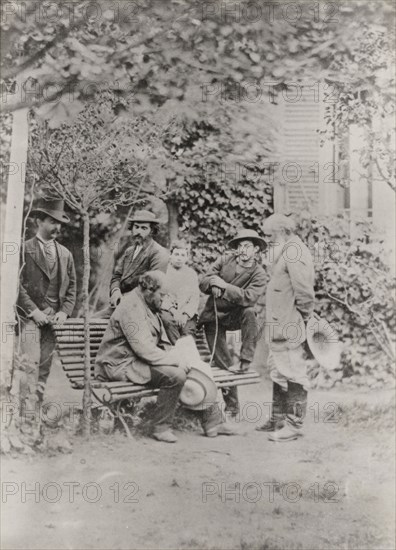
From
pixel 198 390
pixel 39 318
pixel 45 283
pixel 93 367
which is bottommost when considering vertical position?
pixel 198 390

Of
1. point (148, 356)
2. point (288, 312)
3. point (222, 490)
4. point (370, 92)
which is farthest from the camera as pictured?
point (370, 92)

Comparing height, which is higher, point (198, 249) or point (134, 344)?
point (198, 249)

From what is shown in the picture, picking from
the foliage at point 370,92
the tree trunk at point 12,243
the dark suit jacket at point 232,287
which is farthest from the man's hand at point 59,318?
the foliage at point 370,92

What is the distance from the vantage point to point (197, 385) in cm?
441

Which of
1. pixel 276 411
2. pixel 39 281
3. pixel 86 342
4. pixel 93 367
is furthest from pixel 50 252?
pixel 276 411

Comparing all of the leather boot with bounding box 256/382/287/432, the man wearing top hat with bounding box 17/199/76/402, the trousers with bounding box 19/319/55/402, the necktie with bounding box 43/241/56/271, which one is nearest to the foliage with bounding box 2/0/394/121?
the man wearing top hat with bounding box 17/199/76/402

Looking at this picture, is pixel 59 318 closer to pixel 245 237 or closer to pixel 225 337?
pixel 225 337

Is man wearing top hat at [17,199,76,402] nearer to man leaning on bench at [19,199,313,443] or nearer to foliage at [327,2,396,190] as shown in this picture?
man leaning on bench at [19,199,313,443]

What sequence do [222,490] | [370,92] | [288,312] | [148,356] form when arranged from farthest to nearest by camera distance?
[370,92] < [288,312] < [148,356] < [222,490]

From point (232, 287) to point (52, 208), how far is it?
4.54 feet

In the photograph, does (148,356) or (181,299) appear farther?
(181,299)

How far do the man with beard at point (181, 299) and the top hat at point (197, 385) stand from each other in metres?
0.12

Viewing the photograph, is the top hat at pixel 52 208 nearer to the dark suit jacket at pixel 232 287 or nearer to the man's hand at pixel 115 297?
the man's hand at pixel 115 297

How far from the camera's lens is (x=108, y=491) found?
14.0 feet
